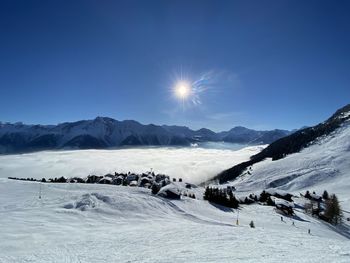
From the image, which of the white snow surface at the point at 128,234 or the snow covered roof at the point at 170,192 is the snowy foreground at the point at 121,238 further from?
the snow covered roof at the point at 170,192

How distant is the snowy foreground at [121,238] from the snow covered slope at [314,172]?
264ft

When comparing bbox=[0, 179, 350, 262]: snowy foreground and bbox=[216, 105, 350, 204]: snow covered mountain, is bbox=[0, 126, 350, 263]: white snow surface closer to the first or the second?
bbox=[0, 179, 350, 262]: snowy foreground

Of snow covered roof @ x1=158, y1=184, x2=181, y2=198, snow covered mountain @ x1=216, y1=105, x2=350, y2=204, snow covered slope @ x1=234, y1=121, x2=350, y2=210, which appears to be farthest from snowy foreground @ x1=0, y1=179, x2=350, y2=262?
snow covered mountain @ x1=216, y1=105, x2=350, y2=204

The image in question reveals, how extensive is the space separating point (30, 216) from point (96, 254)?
15268mm

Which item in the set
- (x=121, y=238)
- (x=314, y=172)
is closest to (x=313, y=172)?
(x=314, y=172)

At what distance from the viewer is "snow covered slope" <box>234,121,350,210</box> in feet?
397

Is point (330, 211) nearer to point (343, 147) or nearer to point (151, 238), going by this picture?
point (151, 238)

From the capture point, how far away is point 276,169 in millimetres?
161375

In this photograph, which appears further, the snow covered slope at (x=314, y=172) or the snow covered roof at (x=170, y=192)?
the snow covered slope at (x=314, y=172)

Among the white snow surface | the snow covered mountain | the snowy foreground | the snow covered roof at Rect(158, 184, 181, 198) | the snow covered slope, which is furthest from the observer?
the snow covered mountain

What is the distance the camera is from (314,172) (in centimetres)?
13738

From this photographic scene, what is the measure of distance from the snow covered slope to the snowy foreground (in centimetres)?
8032

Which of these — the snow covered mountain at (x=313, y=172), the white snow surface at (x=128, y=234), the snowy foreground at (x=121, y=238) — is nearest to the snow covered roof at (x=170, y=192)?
the white snow surface at (x=128, y=234)

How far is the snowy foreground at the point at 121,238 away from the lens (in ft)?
55.7
